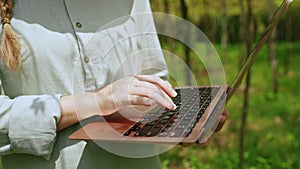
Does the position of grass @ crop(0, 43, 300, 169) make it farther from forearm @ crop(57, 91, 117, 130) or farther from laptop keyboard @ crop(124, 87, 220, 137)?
forearm @ crop(57, 91, 117, 130)

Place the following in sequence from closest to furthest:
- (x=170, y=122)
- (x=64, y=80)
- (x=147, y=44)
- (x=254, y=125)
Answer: (x=170, y=122)
(x=64, y=80)
(x=147, y=44)
(x=254, y=125)

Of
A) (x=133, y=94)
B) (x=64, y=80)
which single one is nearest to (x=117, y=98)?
(x=133, y=94)

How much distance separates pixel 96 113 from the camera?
838 mm

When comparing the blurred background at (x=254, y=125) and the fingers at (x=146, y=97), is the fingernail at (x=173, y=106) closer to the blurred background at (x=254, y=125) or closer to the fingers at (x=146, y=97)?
the fingers at (x=146, y=97)

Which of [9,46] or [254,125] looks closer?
[9,46]

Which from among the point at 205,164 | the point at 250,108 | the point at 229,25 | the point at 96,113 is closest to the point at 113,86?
the point at 96,113

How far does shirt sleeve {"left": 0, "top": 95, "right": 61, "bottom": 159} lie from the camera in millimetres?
821

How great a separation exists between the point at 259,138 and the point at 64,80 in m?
2.94

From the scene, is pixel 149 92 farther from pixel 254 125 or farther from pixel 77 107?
pixel 254 125

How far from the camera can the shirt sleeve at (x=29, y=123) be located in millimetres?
821

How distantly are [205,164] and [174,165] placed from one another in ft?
0.78

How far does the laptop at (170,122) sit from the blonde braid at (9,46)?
18 cm

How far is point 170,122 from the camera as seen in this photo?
80 cm

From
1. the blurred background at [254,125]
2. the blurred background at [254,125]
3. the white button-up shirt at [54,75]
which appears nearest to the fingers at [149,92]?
the white button-up shirt at [54,75]
